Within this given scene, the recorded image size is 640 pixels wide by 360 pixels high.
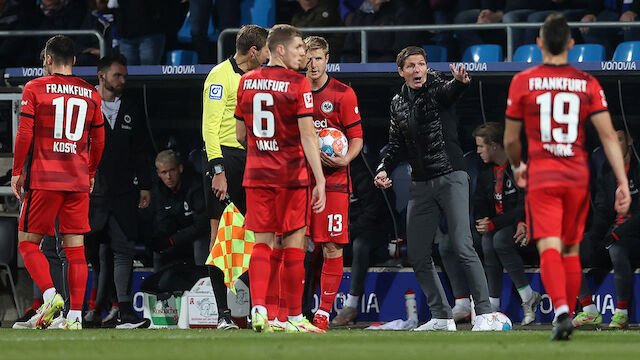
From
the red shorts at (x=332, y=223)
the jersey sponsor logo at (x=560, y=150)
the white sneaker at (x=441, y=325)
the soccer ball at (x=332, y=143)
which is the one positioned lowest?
the white sneaker at (x=441, y=325)

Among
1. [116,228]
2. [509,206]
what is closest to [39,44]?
[116,228]

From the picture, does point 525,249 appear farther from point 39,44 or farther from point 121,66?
point 39,44

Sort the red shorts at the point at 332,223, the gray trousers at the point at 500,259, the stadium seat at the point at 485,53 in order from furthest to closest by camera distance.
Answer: the stadium seat at the point at 485,53, the gray trousers at the point at 500,259, the red shorts at the point at 332,223

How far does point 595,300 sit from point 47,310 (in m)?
4.95

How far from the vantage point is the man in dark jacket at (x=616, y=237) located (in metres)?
9.95

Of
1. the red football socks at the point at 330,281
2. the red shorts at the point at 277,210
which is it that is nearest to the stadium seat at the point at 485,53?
the red football socks at the point at 330,281

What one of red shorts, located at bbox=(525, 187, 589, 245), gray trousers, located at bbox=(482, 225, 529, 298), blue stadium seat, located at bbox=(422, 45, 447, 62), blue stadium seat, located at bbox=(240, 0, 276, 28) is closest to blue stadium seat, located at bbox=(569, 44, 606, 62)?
blue stadium seat, located at bbox=(422, 45, 447, 62)

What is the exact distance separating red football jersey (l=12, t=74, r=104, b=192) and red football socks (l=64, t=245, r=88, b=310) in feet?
1.58

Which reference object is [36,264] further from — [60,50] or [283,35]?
[283,35]

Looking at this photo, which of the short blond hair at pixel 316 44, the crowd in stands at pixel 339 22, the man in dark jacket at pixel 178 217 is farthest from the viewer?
the crowd in stands at pixel 339 22

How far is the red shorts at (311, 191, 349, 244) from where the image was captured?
8336mm

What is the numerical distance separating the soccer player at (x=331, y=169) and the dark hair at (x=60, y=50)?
179 cm

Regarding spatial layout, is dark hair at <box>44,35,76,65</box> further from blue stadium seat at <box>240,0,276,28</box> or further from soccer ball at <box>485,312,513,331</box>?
blue stadium seat at <box>240,0,276,28</box>

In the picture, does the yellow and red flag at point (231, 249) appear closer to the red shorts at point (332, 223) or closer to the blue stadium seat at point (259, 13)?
the red shorts at point (332, 223)
